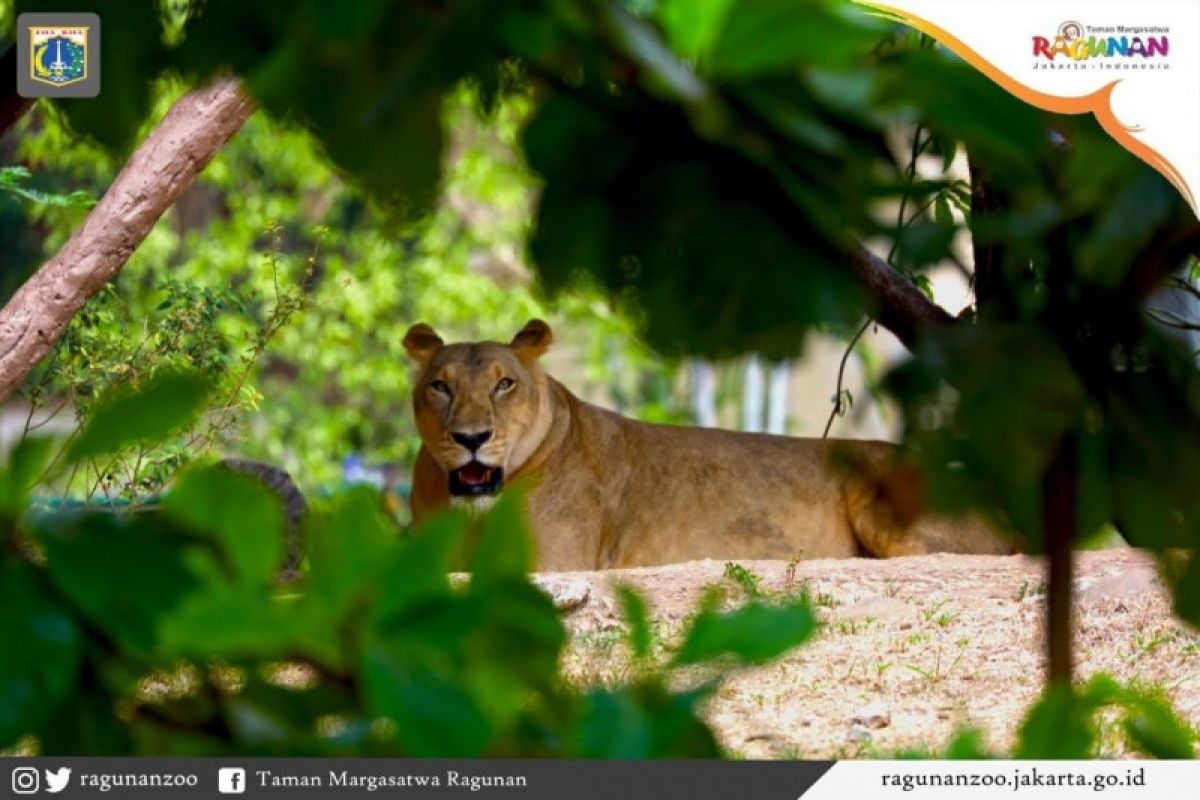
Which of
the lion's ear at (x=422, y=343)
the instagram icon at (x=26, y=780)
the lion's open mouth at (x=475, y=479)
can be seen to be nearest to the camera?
the instagram icon at (x=26, y=780)

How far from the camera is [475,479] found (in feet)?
13.9

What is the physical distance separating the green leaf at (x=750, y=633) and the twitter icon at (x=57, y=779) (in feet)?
0.75

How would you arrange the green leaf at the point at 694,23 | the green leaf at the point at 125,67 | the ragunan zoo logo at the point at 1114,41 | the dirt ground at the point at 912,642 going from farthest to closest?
the dirt ground at the point at 912,642 < the ragunan zoo logo at the point at 1114,41 < the green leaf at the point at 125,67 < the green leaf at the point at 694,23

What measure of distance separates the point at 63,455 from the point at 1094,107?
0.43 meters

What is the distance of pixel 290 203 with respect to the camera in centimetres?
754

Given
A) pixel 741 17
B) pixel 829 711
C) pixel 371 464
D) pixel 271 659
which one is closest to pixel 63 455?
pixel 271 659

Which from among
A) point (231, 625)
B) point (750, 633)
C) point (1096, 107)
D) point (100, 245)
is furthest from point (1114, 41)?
point (100, 245)

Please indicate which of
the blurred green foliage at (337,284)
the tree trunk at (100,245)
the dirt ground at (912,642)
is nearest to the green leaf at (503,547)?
the dirt ground at (912,642)

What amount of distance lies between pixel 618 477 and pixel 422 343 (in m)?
0.60

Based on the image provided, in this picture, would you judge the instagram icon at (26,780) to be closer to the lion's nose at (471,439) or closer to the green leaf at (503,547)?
the green leaf at (503,547)

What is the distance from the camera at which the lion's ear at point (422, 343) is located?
14.3 ft

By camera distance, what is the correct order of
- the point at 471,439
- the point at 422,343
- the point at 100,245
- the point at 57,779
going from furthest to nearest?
the point at 422,343, the point at 471,439, the point at 100,245, the point at 57,779

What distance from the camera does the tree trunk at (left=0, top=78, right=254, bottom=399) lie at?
323cm

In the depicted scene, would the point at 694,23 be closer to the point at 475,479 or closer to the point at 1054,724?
the point at 1054,724
